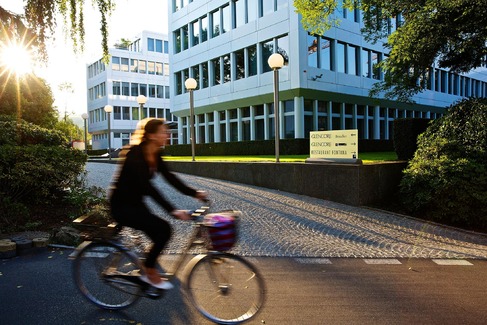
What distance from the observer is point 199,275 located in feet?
12.0

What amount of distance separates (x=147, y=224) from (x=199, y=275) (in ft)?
2.22

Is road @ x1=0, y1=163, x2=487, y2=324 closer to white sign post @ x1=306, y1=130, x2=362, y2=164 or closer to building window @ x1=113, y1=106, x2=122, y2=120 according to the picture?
white sign post @ x1=306, y1=130, x2=362, y2=164

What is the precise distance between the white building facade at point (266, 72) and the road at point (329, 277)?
1709cm

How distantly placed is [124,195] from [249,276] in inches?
54.2

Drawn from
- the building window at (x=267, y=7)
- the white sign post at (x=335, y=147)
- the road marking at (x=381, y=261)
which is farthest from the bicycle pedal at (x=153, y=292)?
the building window at (x=267, y=7)

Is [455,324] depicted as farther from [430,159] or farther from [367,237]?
[430,159]

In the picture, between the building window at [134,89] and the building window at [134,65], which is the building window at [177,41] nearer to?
the building window at [134,89]

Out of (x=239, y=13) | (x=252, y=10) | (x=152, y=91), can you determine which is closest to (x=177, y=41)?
(x=239, y=13)

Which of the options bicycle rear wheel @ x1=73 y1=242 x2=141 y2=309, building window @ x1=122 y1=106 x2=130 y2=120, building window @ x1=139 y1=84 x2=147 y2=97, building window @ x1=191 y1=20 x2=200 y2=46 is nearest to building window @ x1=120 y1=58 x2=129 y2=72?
building window @ x1=139 y1=84 x2=147 y2=97

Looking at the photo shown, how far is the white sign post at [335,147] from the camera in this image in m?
10.5

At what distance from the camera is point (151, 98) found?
65.6 metres

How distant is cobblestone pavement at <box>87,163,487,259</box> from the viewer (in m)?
6.34

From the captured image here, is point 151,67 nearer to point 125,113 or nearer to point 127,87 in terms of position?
point 127,87

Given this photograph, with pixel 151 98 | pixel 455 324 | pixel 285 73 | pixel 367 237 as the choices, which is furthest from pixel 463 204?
pixel 151 98
